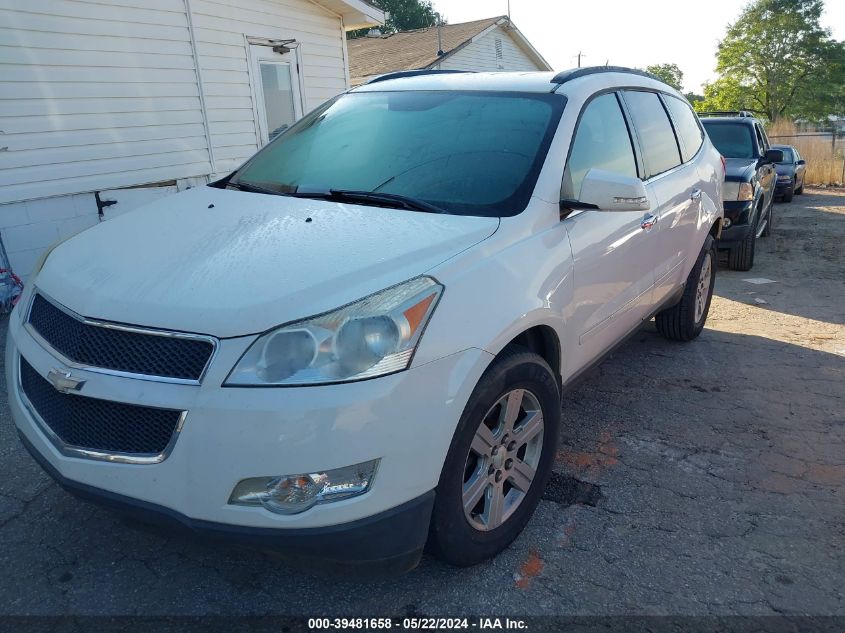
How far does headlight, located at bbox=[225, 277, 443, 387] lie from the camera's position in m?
1.90

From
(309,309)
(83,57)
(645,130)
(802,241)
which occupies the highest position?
(83,57)

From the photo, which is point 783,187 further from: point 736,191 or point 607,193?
point 607,193

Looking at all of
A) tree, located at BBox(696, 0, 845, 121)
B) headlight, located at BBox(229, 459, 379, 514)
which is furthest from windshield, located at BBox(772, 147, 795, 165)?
tree, located at BBox(696, 0, 845, 121)

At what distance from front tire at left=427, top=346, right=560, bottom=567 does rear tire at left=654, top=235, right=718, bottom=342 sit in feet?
7.96

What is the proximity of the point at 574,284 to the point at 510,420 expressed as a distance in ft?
2.37

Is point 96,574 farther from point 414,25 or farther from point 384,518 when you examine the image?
point 414,25

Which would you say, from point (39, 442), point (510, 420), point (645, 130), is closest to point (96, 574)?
point (39, 442)

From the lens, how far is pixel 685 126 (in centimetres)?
477

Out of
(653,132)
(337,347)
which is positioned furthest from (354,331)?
(653,132)

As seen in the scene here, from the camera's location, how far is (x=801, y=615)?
7.55ft

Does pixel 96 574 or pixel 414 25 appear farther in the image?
pixel 414 25

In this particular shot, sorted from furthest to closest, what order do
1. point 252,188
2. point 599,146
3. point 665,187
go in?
1. point 665,187
2. point 599,146
3. point 252,188

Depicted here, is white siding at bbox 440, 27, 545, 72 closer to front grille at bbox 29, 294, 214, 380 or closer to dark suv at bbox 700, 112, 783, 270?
dark suv at bbox 700, 112, 783, 270

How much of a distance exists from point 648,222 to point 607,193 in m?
0.99
